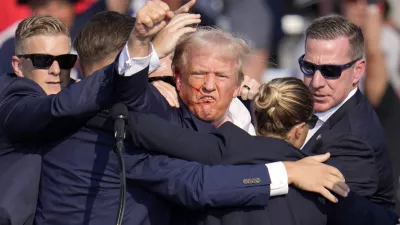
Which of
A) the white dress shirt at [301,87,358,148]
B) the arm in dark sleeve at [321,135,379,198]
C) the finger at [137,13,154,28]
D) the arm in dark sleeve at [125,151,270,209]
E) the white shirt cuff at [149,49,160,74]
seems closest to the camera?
the finger at [137,13,154,28]

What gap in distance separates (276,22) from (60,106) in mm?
3279

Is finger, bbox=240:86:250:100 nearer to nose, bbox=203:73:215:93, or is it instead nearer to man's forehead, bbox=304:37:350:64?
nose, bbox=203:73:215:93

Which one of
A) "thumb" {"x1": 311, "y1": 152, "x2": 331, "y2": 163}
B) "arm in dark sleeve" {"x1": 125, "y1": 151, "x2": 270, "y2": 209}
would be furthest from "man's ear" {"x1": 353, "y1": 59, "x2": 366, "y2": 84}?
"arm in dark sleeve" {"x1": 125, "y1": 151, "x2": 270, "y2": 209}

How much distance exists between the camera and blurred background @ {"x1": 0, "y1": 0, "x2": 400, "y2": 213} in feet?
21.9

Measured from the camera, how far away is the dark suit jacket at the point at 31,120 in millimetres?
3693

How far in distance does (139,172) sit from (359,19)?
3374mm

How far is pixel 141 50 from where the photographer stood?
3576 millimetres

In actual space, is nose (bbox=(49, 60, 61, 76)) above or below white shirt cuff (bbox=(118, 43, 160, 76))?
below

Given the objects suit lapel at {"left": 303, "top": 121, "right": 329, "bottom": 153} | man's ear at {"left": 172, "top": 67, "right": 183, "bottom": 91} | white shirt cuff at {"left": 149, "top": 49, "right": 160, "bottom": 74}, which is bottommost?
suit lapel at {"left": 303, "top": 121, "right": 329, "bottom": 153}

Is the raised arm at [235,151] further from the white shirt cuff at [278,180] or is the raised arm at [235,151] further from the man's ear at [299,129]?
the man's ear at [299,129]

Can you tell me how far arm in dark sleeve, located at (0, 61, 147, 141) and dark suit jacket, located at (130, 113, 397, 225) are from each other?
5.8 inches

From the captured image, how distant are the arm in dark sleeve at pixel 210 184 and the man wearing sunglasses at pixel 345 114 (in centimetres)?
42

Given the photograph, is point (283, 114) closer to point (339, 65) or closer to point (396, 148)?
point (339, 65)

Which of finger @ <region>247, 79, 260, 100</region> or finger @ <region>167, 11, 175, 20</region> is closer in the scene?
finger @ <region>167, 11, 175, 20</region>
